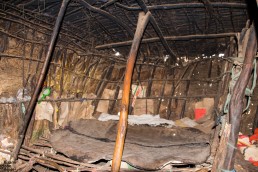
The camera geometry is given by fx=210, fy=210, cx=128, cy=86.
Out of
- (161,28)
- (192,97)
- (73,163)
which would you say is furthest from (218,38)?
(73,163)

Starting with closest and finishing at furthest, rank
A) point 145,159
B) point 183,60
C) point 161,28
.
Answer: point 145,159
point 161,28
point 183,60

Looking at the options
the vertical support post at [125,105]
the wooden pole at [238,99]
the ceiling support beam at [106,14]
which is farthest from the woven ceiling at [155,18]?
the wooden pole at [238,99]

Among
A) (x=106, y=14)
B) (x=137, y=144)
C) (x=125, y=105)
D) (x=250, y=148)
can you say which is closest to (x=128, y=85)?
(x=125, y=105)

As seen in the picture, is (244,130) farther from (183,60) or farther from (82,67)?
(82,67)

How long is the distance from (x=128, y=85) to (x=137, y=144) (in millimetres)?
1489

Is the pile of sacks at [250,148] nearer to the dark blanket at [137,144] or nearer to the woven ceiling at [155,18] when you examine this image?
the dark blanket at [137,144]

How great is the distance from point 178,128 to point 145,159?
6.67 ft

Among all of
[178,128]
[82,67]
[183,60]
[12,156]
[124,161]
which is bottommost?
[12,156]

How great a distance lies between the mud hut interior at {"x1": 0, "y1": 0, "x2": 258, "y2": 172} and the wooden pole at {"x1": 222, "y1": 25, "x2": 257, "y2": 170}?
0.05 ft

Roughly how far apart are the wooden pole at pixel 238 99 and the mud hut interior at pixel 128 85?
0.01m

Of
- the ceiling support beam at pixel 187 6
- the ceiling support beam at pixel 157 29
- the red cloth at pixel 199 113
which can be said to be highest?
the ceiling support beam at pixel 187 6

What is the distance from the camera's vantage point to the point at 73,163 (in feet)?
13.6

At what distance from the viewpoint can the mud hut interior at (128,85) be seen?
12.0 feet

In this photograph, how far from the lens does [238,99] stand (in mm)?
3084
